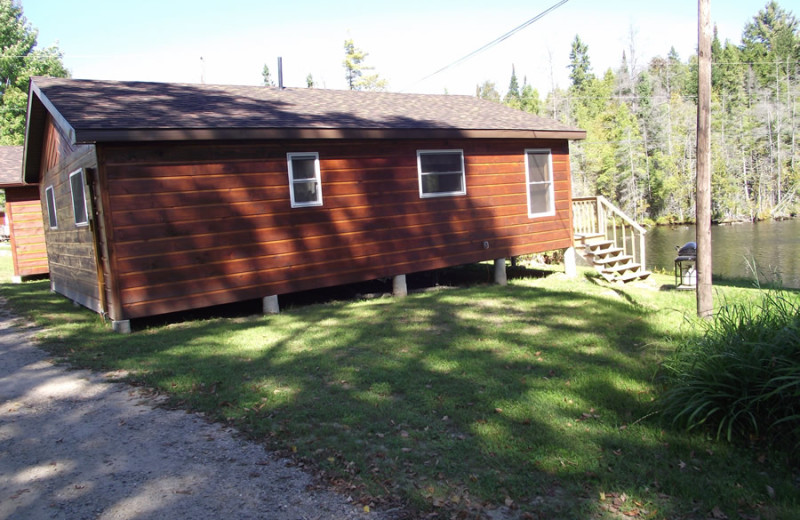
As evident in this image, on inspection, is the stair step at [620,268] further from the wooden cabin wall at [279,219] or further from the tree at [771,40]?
the tree at [771,40]

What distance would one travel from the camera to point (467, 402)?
4.90 metres

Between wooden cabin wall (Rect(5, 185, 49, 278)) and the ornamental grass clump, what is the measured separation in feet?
56.6

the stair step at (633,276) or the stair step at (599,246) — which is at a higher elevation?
the stair step at (599,246)

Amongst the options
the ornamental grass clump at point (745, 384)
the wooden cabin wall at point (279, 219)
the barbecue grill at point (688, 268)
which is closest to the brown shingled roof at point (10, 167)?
the wooden cabin wall at point (279, 219)

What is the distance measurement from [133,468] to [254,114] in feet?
23.0

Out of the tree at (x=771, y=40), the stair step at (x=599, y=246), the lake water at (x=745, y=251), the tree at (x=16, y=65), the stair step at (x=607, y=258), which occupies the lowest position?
the lake water at (x=745, y=251)

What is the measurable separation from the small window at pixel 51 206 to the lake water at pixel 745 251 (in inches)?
618

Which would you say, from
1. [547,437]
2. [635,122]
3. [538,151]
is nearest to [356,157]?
[538,151]

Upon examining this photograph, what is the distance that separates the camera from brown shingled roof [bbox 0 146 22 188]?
15820mm

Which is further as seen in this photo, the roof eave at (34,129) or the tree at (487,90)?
the tree at (487,90)

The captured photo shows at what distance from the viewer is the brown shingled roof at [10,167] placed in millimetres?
15820

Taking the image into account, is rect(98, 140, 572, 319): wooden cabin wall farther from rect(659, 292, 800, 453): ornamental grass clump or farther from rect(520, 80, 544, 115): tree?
rect(520, 80, 544, 115): tree

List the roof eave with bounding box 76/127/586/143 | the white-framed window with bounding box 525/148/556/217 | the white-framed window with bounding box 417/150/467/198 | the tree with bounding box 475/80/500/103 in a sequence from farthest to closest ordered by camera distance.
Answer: the tree with bounding box 475/80/500/103 → the white-framed window with bounding box 525/148/556/217 → the white-framed window with bounding box 417/150/467/198 → the roof eave with bounding box 76/127/586/143

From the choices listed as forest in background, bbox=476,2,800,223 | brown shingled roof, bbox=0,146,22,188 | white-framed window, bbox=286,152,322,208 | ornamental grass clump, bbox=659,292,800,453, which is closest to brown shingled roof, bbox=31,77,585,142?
white-framed window, bbox=286,152,322,208
